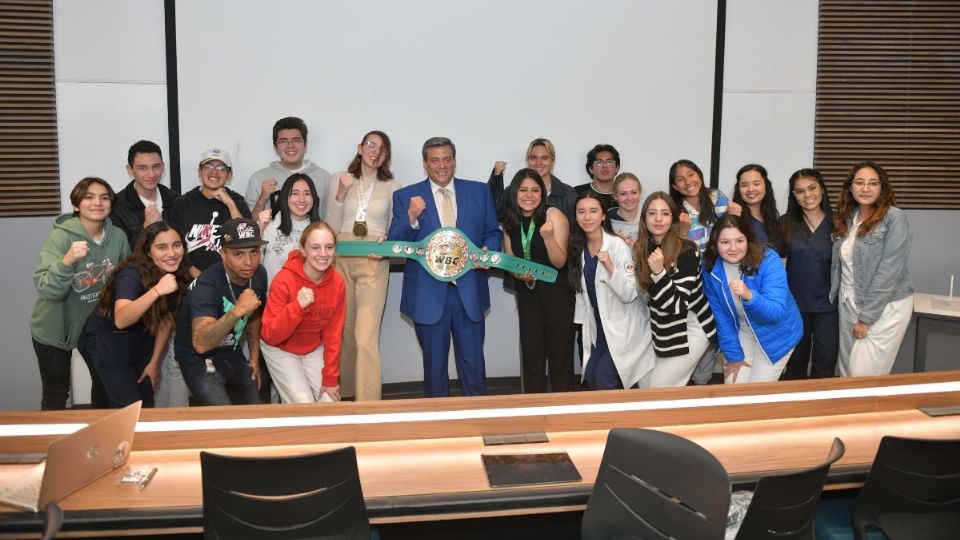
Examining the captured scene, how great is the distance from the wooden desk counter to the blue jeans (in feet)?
2.59

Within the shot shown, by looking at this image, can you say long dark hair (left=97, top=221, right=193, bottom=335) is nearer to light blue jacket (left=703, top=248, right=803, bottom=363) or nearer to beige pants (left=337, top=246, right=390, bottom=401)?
beige pants (left=337, top=246, right=390, bottom=401)

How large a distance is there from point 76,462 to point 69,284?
182 centimetres

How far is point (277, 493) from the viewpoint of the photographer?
211 centimetres

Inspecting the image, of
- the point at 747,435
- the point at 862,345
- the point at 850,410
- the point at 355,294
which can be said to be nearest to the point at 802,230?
the point at 862,345

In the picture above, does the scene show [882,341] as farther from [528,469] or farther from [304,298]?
[304,298]

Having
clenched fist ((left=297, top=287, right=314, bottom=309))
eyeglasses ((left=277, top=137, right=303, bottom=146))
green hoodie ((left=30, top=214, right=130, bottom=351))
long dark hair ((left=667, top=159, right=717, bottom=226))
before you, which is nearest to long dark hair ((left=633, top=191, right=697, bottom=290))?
long dark hair ((left=667, top=159, right=717, bottom=226))

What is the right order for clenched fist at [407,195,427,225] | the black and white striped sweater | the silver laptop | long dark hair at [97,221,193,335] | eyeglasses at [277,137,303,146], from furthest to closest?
eyeglasses at [277,137,303,146] < clenched fist at [407,195,427,225] < the black and white striped sweater < long dark hair at [97,221,193,335] < the silver laptop

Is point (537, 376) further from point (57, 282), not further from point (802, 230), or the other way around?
point (57, 282)

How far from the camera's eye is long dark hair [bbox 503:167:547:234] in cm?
459

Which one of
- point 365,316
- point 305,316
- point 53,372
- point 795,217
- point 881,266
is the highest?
point 795,217

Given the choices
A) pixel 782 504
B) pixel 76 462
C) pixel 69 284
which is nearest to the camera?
pixel 782 504

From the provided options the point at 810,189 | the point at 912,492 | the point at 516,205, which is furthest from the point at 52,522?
the point at 810,189

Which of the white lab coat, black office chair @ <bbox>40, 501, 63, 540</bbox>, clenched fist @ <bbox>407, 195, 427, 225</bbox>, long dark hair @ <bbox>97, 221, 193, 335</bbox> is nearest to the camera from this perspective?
black office chair @ <bbox>40, 501, 63, 540</bbox>

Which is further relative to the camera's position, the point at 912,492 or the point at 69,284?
the point at 69,284
